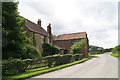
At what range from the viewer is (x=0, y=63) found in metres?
10.1

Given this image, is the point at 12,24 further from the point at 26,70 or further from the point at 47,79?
the point at 47,79

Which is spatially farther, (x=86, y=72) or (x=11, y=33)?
(x=11, y=33)

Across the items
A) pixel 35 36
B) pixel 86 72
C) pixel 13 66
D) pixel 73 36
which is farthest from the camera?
pixel 73 36

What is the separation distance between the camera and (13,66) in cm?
1122

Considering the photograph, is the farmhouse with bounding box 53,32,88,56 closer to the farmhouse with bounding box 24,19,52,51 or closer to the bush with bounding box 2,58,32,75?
the farmhouse with bounding box 24,19,52,51

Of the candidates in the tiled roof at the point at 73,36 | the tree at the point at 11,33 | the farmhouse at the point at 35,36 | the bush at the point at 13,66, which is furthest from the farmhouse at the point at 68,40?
the bush at the point at 13,66

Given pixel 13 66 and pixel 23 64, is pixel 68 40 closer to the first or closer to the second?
pixel 23 64

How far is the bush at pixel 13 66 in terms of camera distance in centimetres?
1052

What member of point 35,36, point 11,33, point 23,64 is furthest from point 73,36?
point 23,64

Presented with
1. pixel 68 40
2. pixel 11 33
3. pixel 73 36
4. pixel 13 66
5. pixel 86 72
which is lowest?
pixel 86 72

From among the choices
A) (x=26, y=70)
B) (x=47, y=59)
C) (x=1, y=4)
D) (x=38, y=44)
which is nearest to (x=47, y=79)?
(x=26, y=70)

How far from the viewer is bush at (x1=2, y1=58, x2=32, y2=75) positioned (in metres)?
10.5

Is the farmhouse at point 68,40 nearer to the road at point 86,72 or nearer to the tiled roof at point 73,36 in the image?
the tiled roof at point 73,36

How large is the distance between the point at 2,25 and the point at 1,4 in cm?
245
